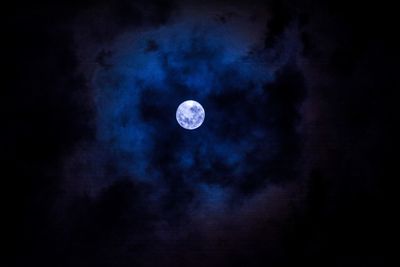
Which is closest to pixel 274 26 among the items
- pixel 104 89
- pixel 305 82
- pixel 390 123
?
pixel 305 82

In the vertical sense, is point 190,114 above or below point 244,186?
above

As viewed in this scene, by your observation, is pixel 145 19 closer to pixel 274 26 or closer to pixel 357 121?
pixel 274 26

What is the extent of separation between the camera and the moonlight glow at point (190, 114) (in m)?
7.96

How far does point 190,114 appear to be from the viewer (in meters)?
7.96

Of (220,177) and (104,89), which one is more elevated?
(104,89)

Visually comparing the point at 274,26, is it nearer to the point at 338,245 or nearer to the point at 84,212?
the point at 338,245

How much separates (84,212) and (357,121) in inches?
261

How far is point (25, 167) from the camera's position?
8.06 m

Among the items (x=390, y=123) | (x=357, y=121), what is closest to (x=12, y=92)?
(x=357, y=121)

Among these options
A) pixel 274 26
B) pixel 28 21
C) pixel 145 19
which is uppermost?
pixel 28 21

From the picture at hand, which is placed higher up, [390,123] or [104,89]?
[104,89]

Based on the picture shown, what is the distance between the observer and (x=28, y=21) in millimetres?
8094

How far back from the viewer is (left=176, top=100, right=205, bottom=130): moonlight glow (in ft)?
26.1

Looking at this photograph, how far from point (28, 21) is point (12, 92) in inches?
66.8
